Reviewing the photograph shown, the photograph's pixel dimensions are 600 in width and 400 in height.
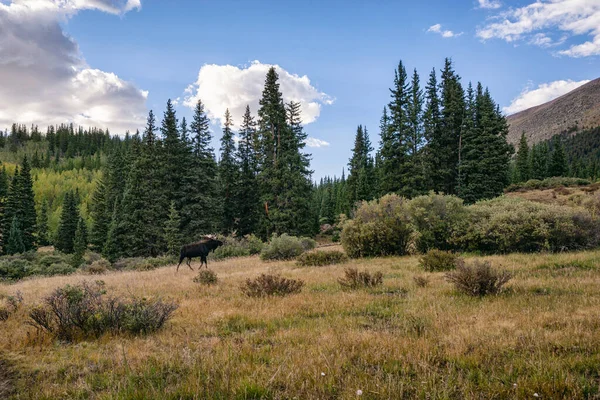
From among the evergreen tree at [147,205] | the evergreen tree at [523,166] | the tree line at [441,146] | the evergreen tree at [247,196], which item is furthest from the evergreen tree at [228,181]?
the evergreen tree at [523,166]

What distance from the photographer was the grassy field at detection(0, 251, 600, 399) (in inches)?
138

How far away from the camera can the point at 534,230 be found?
13680 millimetres

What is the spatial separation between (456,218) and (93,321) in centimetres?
1641

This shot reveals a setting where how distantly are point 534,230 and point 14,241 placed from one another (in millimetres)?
63480

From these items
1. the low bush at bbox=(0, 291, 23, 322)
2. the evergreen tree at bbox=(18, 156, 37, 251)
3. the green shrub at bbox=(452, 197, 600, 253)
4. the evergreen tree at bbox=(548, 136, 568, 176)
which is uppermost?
the evergreen tree at bbox=(548, 136, 568, 176)

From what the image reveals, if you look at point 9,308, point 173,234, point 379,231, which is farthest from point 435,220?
point 173,234

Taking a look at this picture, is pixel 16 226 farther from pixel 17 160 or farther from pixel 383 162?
pixel 17 160

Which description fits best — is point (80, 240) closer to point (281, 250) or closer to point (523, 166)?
point (281, 250)

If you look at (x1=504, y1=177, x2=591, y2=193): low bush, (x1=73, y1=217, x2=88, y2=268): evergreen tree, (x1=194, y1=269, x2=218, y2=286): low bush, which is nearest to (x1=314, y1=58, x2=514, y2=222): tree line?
(x1=504, y1=177, x2=591, y2=193): low bush

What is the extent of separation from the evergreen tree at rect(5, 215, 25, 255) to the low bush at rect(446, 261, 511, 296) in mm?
60605

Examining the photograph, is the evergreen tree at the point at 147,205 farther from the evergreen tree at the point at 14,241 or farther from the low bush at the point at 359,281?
the low bush at the point at 359,281

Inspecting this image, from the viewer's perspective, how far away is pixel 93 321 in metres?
5.93

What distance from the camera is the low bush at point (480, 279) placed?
7.67 m

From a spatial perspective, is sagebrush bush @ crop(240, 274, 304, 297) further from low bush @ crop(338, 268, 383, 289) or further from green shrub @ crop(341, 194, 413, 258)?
green shrub @ crop(341, 194, 413, 258)
